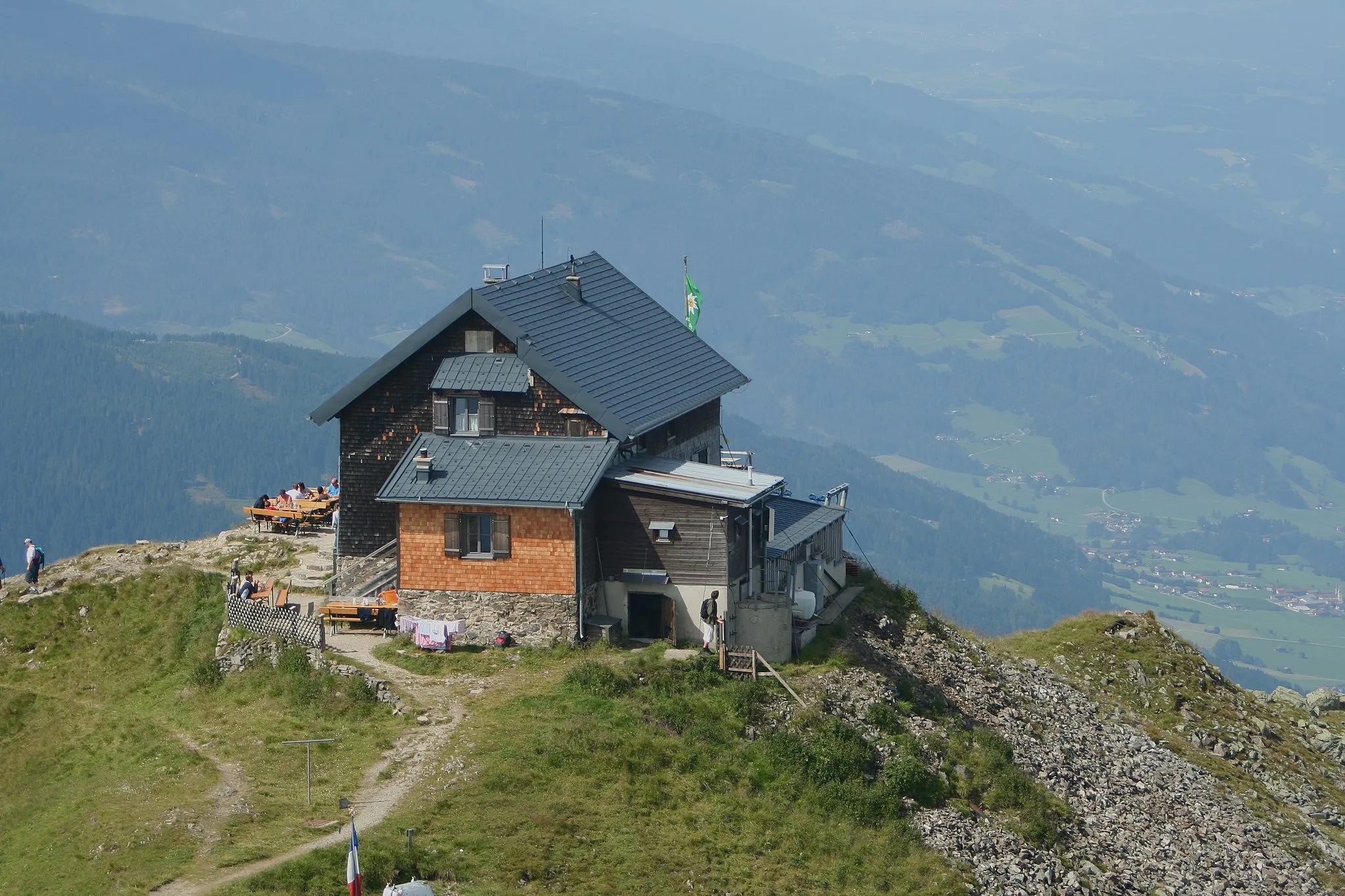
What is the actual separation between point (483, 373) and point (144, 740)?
14.9 metres

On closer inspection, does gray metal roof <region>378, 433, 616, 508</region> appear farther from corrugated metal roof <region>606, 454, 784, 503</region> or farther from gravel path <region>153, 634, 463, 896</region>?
gravel path <region>153, 634, 463, 896</region>

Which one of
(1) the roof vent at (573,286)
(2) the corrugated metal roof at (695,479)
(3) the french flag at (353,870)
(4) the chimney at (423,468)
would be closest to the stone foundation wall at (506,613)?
(4) the chimney at (423,468)

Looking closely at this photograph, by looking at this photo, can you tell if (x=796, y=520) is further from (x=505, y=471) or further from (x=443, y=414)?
(x=443, y=414)

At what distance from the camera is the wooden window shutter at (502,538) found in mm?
52031

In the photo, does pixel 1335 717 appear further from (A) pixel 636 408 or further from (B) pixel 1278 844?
(A) pixel 636 408

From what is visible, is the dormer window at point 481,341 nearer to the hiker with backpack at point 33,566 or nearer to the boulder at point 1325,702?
the hiker with backpack at point 33,566

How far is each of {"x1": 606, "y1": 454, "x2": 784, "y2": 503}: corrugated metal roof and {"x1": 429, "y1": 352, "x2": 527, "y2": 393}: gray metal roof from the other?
4.05 metres

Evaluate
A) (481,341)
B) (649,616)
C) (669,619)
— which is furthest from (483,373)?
(669,619)

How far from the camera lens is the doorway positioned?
5325cm

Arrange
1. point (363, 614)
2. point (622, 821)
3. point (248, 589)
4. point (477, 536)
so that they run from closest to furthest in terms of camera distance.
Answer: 1. point (622, 821)
2. point (477, 536)
3. point (363, 614)
4. point (248, 589)

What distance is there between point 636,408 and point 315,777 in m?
17.9

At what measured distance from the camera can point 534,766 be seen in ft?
141

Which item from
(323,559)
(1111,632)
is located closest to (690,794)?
(323,559)

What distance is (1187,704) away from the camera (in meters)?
62.4
